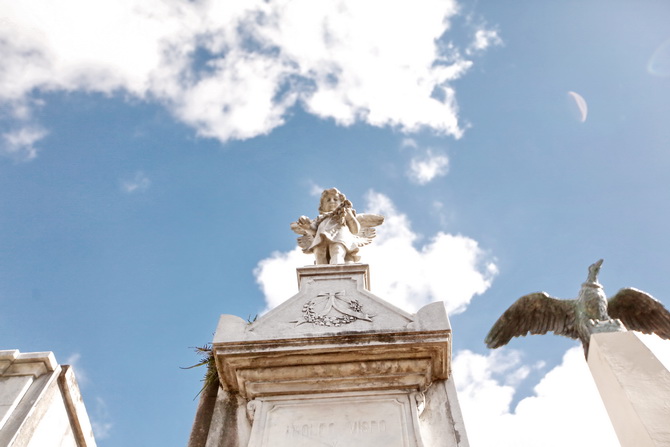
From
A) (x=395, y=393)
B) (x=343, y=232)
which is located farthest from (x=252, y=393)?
(x=343, y=232)

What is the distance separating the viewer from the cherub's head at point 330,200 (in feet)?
28.1

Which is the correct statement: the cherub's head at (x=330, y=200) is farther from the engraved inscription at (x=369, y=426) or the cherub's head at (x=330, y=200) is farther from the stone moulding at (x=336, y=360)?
the engraved inscription at (x=369, y=426)

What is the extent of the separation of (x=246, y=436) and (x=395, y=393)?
132cm

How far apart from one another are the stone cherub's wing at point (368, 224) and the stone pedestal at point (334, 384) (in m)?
2.56

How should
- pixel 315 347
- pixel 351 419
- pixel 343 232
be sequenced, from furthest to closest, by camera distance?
1. pixel 343 232
2. pixel 315 347
3. pixel 351 419

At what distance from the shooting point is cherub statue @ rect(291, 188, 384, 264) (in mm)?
7455

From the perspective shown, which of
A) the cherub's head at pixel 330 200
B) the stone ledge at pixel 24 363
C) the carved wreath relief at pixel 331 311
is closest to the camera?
the stone ledge at pixel 24 363

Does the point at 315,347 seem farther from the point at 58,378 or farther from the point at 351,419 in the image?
the point at 58,378

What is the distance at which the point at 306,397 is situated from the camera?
5.14 m

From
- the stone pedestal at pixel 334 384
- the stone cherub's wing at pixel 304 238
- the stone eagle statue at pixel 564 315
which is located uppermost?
the stone cherub's wing at pixel 304 238

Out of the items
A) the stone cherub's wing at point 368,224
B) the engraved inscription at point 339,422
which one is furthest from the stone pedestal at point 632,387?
the stone cherub's wing at point 368,224

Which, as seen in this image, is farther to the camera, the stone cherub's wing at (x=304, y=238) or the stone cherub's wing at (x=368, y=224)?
the stone cherub's wing at (x=368, y=224)

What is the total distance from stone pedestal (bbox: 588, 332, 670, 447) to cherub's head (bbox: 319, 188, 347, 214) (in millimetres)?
3837

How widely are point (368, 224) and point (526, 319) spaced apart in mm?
2960
